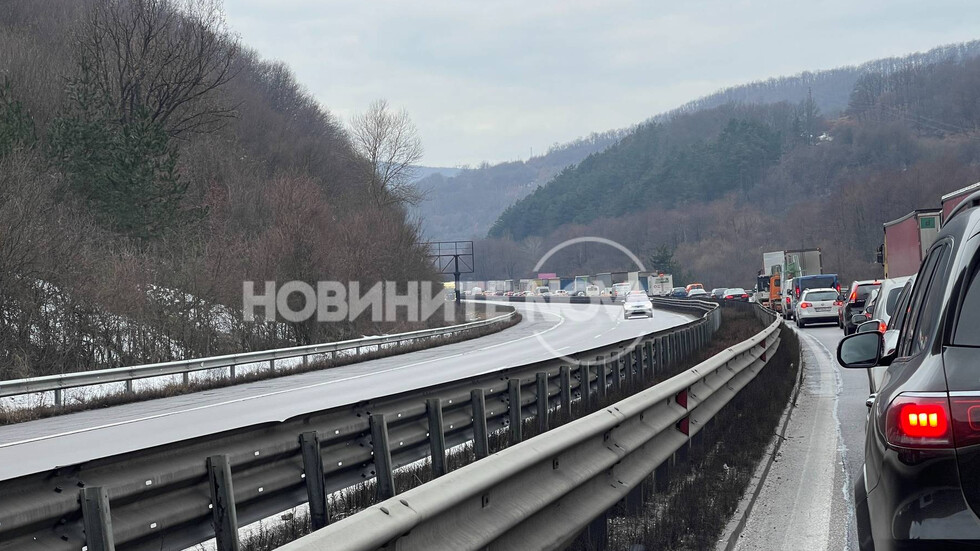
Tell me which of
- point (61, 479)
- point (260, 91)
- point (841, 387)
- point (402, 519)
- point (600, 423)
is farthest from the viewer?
point (260, 91)

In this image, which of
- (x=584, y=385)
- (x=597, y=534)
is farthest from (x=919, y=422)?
(x=584, y=385)

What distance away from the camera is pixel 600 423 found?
18.5ft

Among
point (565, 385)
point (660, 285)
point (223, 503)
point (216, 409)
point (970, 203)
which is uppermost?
point (970, 203)

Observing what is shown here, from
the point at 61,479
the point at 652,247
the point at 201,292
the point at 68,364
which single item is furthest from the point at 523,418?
the point at 652,247

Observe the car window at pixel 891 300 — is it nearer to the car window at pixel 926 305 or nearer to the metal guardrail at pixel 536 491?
the metal guardrail at pixel 536 491

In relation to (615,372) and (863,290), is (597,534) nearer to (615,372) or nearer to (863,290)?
(615,372)

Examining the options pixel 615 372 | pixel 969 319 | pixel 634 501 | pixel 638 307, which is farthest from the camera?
pixel 638 307

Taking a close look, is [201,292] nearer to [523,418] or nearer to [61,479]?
[523,418]

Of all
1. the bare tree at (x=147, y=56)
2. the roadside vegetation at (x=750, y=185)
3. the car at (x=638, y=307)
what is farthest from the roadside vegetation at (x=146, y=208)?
the roadside vegetation at (x=750, y=185)

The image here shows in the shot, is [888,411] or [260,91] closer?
[888,411]

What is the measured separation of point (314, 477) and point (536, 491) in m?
1.61

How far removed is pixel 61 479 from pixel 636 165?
18937 centimetres

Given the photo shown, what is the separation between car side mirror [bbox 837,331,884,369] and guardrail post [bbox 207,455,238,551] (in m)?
3.23

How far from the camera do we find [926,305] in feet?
14.7
